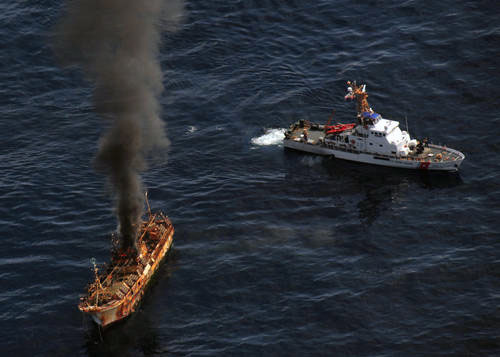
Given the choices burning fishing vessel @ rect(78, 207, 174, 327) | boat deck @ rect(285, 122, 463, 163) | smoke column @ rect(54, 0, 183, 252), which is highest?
smoke column @ rect(54, 0, 183, 252)

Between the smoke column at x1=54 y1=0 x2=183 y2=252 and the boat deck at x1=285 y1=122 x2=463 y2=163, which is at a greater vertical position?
the smoke column at x1=54 y1=0 x2=183 y2=252

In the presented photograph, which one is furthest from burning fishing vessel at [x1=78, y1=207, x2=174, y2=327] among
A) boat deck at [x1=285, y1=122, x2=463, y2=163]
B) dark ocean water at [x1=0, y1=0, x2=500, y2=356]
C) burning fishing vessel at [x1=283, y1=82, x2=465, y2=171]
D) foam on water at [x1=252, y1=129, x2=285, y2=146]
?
burning fishing vessel at [x1=283, y1=82, x2=465, y2=171]

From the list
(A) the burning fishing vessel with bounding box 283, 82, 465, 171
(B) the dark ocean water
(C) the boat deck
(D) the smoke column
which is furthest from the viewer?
(A) the burning fishing vessel with bounding box 283, 82, 465, 171

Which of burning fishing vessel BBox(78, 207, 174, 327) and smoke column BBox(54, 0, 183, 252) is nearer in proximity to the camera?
smoke column BBox(54, 0, 183, 252)

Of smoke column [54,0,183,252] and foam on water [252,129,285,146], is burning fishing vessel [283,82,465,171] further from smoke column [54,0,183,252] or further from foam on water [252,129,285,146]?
smoke column [54,0,183,252]

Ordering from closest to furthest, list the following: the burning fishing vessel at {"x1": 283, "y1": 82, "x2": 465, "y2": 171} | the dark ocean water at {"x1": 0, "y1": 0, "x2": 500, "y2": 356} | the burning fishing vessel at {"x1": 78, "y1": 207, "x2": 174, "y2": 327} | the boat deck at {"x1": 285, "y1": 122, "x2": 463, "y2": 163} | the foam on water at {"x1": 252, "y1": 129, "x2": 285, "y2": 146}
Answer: the burning fishing vessel at {"x1": 78, "y1": 207, "x2": 174, "y2": 327} → the dark ocean water at {"x1": 0, "y1": 0, "x2": 500, "y2": 356} → the boat deck at {"x1": 285, "y1": 122, "x2": 463, "y2": 163} → the burning fishing vessel at {"x1": 283, "y1": 82, "x2": 465, "y2": 171} → the foam on water at {"x1": 252, "y1": 129, "x2": 285, "y2": 146}

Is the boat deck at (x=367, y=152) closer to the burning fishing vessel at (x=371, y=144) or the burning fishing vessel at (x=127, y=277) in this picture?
the burning fishing vessel at (x=371, y=144)
